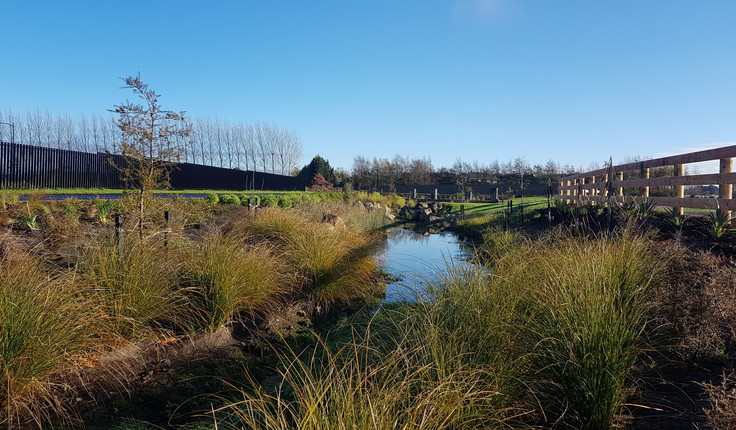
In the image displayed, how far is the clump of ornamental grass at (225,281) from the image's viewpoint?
5.06 metres

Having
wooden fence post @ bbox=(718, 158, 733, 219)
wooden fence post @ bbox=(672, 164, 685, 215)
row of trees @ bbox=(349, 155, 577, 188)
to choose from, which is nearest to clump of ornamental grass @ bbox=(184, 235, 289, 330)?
wooden fence post @ bbox=(718, 158, 733, 219)

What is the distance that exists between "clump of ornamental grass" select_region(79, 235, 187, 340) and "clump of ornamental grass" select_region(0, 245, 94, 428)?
1.12ft

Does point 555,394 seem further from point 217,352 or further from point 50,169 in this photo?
point 50,169

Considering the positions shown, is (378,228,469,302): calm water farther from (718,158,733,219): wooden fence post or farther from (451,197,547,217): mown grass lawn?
(718,158,733,219): wooden fence post

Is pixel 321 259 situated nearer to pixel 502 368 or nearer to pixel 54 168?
pixel 502 368

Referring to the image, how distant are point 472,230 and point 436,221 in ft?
16.6

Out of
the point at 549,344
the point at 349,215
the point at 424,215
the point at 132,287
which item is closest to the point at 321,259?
the point at 132,287

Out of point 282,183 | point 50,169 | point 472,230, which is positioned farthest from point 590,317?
point 282,183

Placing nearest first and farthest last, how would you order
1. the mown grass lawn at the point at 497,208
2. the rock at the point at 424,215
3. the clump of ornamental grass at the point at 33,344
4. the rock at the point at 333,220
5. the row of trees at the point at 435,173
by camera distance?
the clump of ornamental grass at the point at 33,344 < the rock at the point at 333,220 < the mown grass lawn at the point at 497,208 < the rock at the point at 424,215 < the row of trees at the point at 435,173

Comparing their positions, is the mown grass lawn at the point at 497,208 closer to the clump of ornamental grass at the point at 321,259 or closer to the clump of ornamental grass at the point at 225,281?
the clump of ornamental grass at the point at 321,259

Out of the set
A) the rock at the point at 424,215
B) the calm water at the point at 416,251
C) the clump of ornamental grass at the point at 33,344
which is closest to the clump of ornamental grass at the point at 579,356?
the clump of ornamental grass at the point at 33,344

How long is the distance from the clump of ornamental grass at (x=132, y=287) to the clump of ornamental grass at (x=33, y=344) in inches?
13.4

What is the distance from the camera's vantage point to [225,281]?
5121mm

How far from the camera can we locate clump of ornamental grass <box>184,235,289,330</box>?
5.06 meters
